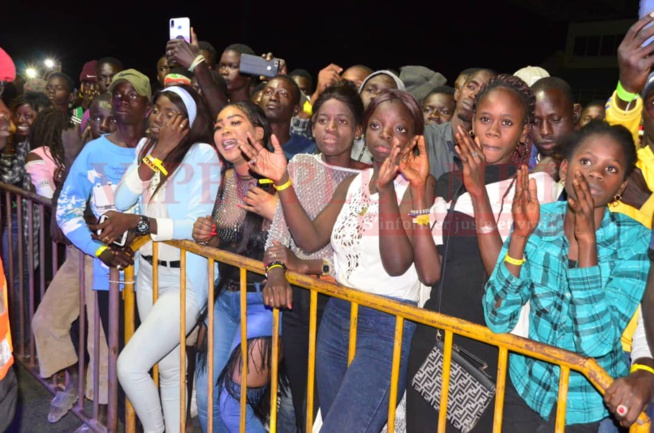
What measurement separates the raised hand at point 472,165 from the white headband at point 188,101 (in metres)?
2.20

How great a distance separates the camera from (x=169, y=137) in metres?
4.02

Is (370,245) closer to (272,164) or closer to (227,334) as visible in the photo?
(272,164)

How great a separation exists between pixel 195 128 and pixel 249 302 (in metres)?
1.32

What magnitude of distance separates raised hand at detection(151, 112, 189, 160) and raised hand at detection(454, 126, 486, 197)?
2.11 m

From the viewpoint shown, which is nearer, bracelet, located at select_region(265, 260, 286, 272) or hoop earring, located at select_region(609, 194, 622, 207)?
hoop earring, located at select_region(609, 194, 622, 207)

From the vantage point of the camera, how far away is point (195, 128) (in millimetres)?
4242

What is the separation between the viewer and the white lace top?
2977 millimetres

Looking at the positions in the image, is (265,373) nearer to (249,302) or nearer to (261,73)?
(249,302)

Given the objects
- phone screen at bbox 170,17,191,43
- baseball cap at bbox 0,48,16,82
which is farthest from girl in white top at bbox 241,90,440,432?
phone screen at bbox 170,17,191,43

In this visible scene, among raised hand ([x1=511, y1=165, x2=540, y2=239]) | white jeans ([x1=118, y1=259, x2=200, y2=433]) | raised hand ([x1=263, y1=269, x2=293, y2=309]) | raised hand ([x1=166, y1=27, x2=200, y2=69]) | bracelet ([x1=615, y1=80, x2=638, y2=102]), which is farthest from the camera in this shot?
raised hand ([x1=166, y1=27, x2=200, y2=69])

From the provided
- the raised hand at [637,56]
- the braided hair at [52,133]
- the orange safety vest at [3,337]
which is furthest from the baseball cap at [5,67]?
the braided hair at [52,133]

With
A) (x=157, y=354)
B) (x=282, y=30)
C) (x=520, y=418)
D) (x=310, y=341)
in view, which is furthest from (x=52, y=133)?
(x=282, y=30)

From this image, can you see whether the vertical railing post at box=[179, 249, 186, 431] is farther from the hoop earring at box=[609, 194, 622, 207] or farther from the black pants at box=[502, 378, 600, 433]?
the hoop earring at box=[609, 194, 622, 207]

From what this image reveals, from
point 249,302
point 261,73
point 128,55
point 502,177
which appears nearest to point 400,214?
point 502,177
